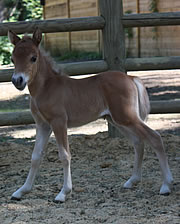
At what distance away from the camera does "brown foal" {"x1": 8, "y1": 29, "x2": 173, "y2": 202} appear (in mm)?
3941

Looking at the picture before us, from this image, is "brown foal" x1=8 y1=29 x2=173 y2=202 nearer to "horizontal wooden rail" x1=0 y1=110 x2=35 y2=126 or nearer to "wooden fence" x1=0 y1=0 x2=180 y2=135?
"wooden fence" x1=0 y1=0 x2=180 y2=135

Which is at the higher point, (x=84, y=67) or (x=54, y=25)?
(x=54, y=25)

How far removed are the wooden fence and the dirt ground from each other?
0.74 metres

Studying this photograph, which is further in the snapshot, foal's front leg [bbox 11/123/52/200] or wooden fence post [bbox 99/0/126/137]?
wooden fence post [bbox 99/0/126/137]

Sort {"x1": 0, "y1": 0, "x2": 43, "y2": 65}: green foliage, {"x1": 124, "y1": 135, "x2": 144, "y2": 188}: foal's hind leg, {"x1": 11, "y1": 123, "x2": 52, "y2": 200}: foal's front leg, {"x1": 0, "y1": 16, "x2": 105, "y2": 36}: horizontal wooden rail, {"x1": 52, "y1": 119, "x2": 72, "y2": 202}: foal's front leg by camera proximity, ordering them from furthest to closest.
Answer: {"x1": 0, "y1": 0, "x2": 43, "y2": 65}: green foliage < {"x1": 0, "y1": 16, "x2": 105, "y2": 36}: horizontal wooden rail < {"x1": 124, "y1": 135, "x2": 144, "y2": 188}: foal's hind leg < {"x1": 11, "y1": 123, "x2": 52, "y2": 200}: foal's front leg < {"x1": 52, "y1": 119, "x2": 72, "y2": 202}: foal's front leg

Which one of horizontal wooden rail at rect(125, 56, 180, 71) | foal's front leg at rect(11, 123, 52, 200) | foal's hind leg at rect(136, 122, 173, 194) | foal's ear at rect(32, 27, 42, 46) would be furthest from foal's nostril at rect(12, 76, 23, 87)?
horizontal wooden rail at rect(125, 56, 180, 71)

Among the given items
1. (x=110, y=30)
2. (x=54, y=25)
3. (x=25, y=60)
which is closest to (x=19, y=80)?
(x=25, y=60)

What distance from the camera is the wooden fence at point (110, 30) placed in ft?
18.4

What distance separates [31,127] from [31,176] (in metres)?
3.41

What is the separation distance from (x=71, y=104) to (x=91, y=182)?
96 cm

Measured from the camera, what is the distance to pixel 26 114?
580 cm

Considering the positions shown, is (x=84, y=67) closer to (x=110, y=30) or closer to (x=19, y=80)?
(x=110, y=30)

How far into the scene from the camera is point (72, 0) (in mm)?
18891

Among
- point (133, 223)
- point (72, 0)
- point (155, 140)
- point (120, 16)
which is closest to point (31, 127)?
point (120, 16)
